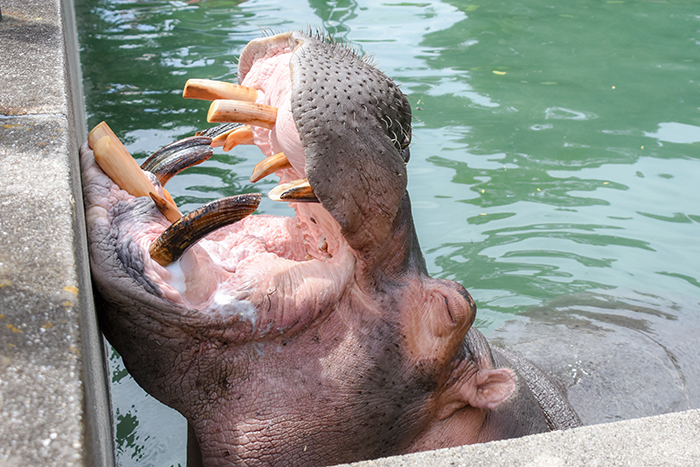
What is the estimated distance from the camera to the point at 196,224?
1.74 m

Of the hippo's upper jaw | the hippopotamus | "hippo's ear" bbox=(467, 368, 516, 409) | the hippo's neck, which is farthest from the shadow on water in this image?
the hippo's upper jaw

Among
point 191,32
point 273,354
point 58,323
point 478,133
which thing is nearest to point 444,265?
point 478,133

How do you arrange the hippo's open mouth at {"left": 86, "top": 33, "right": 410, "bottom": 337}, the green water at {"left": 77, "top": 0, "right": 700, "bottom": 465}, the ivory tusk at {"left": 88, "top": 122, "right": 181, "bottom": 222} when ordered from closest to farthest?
the hippo's open mouth at {"left": 86, "top": 33, "right": 410, "bottom": 337}, the ivory tusk at {"left": 88, "top": 122, "right": 181, "bottom": 222}, the green water at {"left": 77, "top": 0, "right": 700, "bottom": 465}

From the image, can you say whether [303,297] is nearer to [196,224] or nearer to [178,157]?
[196,224]

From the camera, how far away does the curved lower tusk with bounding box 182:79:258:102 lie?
6.51ft

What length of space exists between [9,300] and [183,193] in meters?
3.75

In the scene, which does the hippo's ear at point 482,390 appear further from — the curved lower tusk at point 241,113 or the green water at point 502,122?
the green water at point 502,122

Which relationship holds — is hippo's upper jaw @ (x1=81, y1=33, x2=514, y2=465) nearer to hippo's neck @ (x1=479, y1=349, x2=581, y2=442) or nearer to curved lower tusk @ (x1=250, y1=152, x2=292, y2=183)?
curved lower tusk @ (x1=250, y1=152, x2=292, y2=183)

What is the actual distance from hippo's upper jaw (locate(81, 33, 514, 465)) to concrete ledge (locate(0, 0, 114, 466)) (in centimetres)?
15

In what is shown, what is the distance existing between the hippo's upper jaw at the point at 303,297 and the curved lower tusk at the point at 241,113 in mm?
31

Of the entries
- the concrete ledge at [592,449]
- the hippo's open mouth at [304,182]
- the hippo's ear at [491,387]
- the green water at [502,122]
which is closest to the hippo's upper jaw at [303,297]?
the hippo's open mouth at [304,182]

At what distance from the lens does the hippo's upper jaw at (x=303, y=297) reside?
1812mm

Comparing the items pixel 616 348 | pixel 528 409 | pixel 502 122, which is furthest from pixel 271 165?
pixel 502 122

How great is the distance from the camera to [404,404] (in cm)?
224
